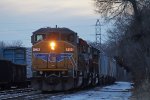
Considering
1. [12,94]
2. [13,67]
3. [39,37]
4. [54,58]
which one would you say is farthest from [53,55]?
[13,67]

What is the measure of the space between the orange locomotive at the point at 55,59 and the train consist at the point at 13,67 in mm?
5953

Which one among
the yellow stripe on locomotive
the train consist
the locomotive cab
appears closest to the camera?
the locomotive cab

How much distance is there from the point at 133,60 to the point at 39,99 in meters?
15.0

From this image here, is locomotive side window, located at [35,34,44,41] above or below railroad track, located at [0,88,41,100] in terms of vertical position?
above

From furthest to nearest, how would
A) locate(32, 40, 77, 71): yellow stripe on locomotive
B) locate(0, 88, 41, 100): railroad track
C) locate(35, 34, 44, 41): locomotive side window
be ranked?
1. locate(35, 34, 44, 41): locomotive side window
2. locate(32, 40, 77, 71): yellow stripe on locomotive
3. locate(0, 88, 41, 100): railroad track

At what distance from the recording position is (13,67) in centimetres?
3853

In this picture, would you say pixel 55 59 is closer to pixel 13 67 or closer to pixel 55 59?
pixel 55 59

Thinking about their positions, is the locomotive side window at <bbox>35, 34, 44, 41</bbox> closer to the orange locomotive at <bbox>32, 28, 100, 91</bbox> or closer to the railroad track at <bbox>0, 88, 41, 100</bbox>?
the orange locomotive at <bbox>32, 28, 100, 91</bbox>

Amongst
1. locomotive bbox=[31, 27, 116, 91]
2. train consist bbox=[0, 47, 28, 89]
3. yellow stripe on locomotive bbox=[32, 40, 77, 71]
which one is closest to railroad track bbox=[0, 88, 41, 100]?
locomotive bbox=[31, 27, 116, 91]

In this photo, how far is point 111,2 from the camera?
35.5 metres

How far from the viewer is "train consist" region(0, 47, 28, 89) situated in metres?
36.5

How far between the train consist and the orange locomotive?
5.95m

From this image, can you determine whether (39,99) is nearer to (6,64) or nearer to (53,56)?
(53,56)

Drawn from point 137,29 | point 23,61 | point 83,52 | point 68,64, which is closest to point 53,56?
point 68,64
